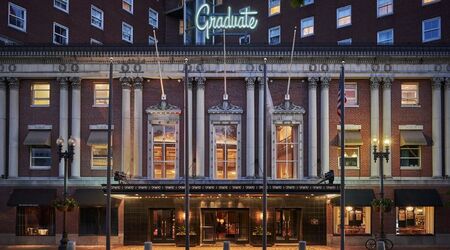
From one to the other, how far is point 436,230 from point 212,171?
598 inches

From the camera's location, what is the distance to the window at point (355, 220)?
38031mm

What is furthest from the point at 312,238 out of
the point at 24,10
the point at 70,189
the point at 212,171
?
the point at 24,10

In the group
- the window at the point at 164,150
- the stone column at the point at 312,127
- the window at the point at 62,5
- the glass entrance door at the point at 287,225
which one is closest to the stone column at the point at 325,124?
the stone column at the point at 312,127

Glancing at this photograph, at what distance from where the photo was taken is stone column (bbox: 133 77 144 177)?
125 ft

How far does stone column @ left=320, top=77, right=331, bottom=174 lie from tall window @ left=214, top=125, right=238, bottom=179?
18.9 ft

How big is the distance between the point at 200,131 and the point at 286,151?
591 cm

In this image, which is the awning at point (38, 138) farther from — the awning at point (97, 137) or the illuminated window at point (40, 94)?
the awning at point (97, 137)

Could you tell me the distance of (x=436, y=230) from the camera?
37.7 m

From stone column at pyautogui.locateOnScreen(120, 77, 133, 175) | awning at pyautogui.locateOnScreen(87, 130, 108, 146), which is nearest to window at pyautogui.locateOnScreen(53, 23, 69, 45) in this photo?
stone column at pyautogui.locateOnScreen(120, 77, 133, 175)

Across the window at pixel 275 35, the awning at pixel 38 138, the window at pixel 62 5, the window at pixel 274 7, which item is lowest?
the awning at pixel 38 138

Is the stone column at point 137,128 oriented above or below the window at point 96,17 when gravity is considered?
below

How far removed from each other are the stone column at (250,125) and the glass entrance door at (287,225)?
11.6 feet

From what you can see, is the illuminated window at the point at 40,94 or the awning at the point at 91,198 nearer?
the awning at the point at 91,198

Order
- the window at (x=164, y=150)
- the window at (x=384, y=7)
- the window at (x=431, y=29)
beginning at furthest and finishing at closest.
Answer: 1. the window at (x=384, y=7)
2. the window at (x=431, y=29)
3. the window at (x=164, y=150)
